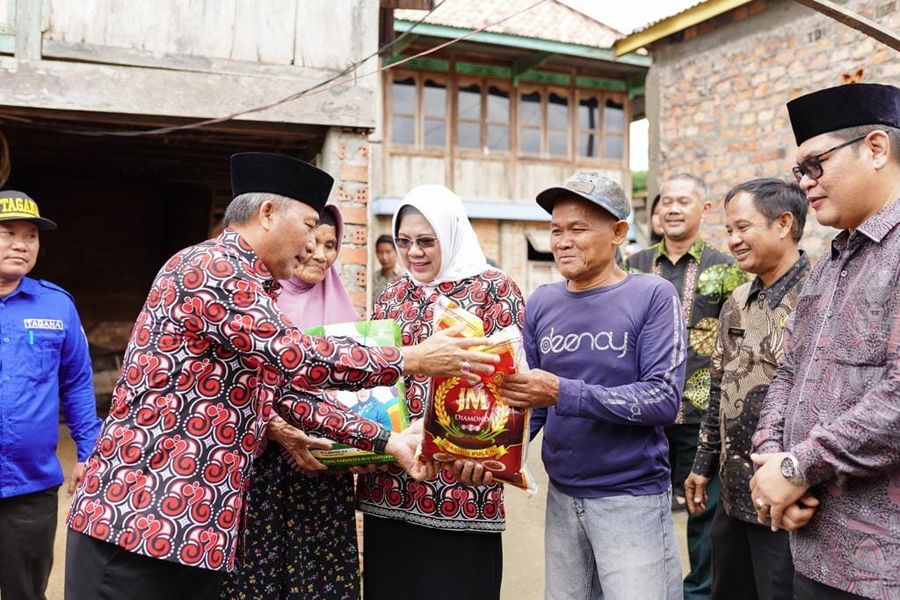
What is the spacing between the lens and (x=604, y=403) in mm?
2268

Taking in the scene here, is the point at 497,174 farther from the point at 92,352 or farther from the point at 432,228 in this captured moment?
the point at 432,228

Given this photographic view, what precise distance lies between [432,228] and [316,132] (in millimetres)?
2159

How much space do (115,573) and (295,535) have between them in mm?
879

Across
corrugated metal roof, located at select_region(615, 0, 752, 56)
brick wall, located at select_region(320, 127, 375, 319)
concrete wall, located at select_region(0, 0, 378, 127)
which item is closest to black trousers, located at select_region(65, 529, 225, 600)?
brick wall, located at select_region(320, 127, 375, 319)

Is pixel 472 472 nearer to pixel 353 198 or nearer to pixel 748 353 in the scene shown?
pixel 748 353

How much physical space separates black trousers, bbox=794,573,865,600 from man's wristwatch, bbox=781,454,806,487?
0.28m

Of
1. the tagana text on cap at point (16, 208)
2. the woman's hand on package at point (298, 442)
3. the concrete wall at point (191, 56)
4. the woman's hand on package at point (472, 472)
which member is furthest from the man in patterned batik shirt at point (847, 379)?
the tagana text on cap at point (16, 208)

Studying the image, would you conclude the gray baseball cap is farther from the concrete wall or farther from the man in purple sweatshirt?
the concrete wall

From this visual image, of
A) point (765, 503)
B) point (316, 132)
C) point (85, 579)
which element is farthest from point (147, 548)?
point (316, 132)

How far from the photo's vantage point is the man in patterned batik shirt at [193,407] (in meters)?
2.09

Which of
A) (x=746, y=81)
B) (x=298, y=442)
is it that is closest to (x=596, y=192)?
(x=298, y=442)

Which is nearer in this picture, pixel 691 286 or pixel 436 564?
pixel 436 564

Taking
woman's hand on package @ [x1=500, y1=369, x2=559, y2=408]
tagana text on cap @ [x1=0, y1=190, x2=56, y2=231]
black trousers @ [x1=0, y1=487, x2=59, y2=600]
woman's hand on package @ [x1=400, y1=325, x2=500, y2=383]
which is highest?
tagana text on cap @ [x1=0, y1=190, x2=56, y2=231]

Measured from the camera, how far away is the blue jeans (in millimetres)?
2289
